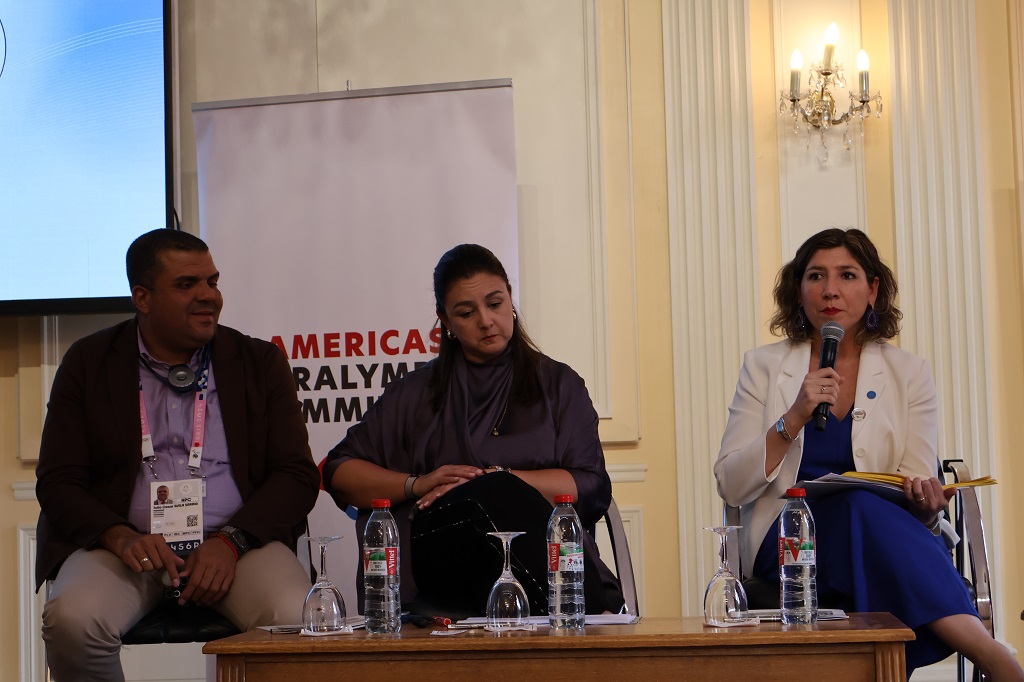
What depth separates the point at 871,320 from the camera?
3352 mm

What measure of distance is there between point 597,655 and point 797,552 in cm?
45

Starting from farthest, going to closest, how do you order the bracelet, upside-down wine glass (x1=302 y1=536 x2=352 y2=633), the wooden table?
the bracelet → upside-down wine glass (x1=302 y1=536 x2=352 y2=633) → the wooden table

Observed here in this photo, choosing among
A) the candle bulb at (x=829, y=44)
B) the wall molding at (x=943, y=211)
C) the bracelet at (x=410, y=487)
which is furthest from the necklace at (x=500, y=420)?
the candle bulb at (x=829, y=44)

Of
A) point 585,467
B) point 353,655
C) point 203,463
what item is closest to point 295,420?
point 203,463

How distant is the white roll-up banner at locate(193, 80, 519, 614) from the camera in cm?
410

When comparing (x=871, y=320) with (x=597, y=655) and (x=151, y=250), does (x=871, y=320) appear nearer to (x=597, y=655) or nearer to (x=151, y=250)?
(x=597, y=655)

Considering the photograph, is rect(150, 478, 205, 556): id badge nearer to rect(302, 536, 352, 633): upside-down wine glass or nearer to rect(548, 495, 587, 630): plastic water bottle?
rect(302, 536, 352, 633): upside-down wine glass

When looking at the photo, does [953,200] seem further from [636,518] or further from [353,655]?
[353,655]

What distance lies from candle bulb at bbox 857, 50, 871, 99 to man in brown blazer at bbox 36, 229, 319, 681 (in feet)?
8.04

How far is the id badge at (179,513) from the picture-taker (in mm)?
3129

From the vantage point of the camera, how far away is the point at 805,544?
220 cm

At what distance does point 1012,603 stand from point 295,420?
279cm

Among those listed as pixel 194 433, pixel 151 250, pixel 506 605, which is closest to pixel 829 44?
pixel 151 250

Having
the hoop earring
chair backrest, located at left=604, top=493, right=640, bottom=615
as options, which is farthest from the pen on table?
the hoop earring
